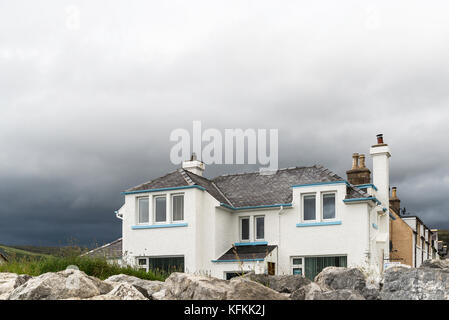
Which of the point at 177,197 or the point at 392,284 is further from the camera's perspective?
the point at 177,197

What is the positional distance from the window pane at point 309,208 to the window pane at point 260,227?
2.63 m

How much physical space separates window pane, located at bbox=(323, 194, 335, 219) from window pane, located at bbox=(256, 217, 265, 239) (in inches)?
143

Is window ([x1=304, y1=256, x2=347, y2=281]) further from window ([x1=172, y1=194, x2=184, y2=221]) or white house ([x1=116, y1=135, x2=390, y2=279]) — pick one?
window ([x1=172, y1=194, x2=184, y2=221])

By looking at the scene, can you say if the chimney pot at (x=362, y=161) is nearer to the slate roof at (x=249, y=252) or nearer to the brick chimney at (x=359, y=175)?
the brick chimney at (x=359, y=175)

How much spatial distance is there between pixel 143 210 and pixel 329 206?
406 inches

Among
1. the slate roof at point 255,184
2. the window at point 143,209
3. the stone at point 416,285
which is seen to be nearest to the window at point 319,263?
the slate roof at point 255,184

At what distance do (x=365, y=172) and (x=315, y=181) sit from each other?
4.70m

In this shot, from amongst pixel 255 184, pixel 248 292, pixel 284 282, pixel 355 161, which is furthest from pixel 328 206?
pixel 248 292

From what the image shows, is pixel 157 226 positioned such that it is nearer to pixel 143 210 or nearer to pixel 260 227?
pixel 143 210

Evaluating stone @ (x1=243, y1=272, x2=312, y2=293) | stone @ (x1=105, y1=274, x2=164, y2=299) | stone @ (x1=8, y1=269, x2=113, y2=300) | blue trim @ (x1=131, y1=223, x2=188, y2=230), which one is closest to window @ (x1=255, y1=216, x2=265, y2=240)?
blue trim @ (x1=131, y1=223, x2=188, y2=230)
